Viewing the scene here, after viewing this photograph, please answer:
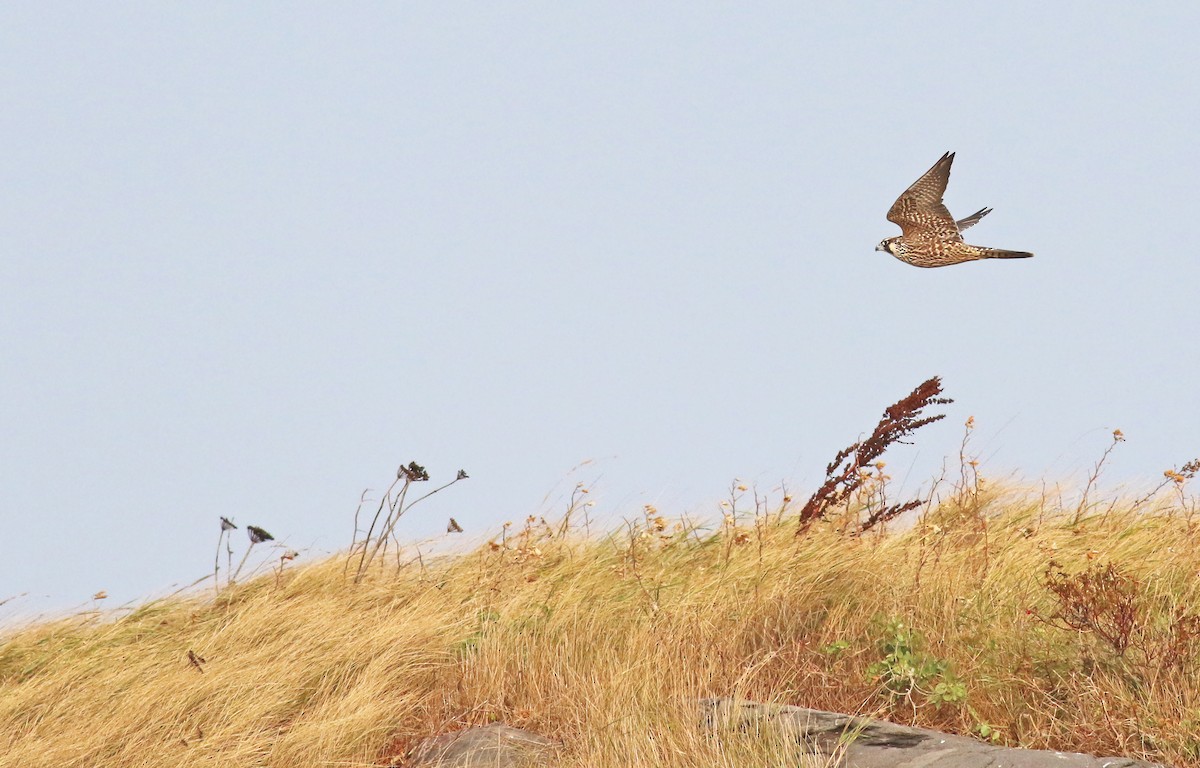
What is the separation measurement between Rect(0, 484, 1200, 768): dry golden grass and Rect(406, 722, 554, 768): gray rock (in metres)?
0.15

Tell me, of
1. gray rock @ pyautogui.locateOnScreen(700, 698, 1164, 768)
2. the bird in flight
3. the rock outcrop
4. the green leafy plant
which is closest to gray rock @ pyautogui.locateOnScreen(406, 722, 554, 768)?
the rock outcrop

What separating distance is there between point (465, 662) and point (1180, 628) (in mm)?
3648

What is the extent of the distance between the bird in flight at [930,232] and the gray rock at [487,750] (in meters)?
4.51

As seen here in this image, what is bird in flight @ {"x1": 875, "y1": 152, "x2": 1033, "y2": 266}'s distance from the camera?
852 centimetres

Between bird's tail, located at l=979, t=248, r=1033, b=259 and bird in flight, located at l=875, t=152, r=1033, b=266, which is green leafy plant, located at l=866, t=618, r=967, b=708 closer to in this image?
bird's tail, located at l=979, t=248, r=1033, b=259

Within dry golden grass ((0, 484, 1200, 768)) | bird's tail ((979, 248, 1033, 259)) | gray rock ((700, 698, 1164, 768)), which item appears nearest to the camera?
gray rock ((700, 698, 1164, 768))

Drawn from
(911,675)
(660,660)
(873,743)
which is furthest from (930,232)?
(873,743)

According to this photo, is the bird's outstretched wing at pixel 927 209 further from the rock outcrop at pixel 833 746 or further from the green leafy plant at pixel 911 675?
the rock outcrop at pixel 833 746

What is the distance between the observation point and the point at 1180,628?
5930 mm

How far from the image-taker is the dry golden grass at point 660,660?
19.4 ft


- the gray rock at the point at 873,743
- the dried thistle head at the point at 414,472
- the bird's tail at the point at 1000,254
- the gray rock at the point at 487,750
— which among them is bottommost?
the gray rock at the point at 873,743

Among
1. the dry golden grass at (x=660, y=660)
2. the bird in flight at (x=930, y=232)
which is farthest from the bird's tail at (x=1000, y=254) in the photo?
the dry golden grass at (x=660, y=660)

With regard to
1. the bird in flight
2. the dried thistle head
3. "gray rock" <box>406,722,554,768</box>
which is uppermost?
the bird in flight

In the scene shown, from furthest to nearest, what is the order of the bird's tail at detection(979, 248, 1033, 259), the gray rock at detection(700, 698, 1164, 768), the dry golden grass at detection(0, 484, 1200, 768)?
the bird's tail at detection(979, 248, 1033, 259) → the dry golden grass at detection(0, 484, 1200, 768) → the gray rock at detection(700, 698, 1164, 768)
